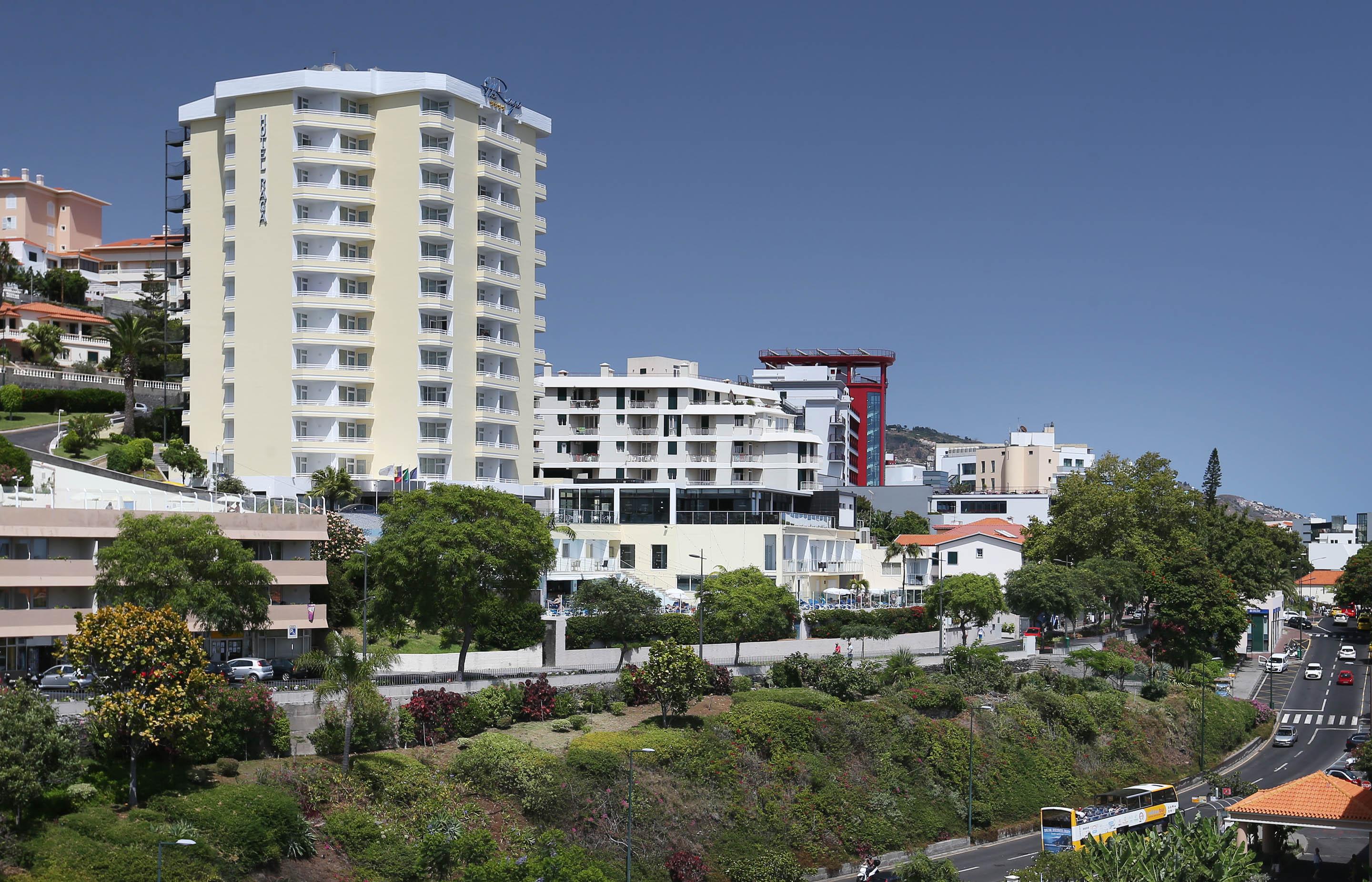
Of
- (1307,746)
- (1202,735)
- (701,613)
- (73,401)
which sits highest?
(73,401)

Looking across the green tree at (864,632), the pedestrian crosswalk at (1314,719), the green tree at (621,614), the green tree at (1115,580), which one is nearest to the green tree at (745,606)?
the green tree at (621,614)

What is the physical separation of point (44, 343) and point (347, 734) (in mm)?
91894

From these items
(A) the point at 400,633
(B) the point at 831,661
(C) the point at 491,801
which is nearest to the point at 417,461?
(A) the point at 400,633

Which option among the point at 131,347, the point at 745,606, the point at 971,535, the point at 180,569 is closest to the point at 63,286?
the point at 131,347

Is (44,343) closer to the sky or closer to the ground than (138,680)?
closer to the sky

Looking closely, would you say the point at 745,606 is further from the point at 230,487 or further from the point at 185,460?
the point at 185,460

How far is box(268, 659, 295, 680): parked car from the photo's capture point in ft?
213

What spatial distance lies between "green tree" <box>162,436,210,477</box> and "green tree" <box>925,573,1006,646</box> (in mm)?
55755

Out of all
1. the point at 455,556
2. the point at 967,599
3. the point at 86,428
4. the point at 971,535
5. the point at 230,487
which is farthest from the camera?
the point at 971,535

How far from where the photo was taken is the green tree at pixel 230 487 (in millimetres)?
90688

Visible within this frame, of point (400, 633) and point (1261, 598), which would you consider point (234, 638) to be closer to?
point (400, 633)

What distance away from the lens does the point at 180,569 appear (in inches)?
2356

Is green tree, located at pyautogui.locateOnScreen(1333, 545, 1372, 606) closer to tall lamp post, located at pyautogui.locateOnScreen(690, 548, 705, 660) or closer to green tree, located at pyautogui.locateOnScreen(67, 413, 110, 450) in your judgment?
tall lamp post, located at pyautogui.locateOnScreen(690, 548, 705, 660)

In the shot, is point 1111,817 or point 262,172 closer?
point 1111,817
